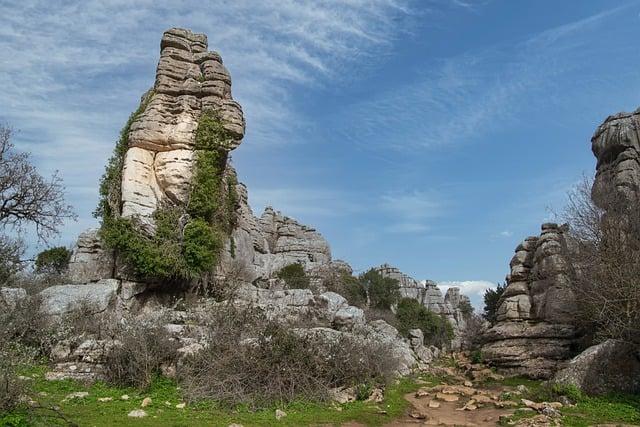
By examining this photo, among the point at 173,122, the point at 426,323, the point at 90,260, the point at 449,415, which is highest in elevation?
the point at 173,122

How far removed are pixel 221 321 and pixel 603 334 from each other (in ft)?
39.9

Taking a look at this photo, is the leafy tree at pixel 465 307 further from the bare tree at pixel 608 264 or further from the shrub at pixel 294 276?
the bare tree at pixel 608 264

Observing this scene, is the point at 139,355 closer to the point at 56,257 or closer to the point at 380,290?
the point at 56,257

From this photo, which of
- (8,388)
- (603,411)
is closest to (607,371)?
(603,411)

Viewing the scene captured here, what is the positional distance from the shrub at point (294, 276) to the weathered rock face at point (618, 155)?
54.0 feet

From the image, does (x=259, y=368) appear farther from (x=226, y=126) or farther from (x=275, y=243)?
(x=275, y=243)

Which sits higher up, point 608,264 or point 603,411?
point 608,264

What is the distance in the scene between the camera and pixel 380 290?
4438 centimetres

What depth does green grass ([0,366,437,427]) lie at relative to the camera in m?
10.4

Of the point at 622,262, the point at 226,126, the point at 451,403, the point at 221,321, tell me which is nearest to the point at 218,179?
the point at 226,126

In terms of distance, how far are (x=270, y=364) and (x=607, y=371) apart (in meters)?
9.39

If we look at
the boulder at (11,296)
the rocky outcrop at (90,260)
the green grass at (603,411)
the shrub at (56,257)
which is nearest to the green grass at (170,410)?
the boulder at (11,296)

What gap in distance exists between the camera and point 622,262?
18.2 meters

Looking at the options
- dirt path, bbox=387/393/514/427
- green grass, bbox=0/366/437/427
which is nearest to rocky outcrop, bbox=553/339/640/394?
dirt path, bbox=387/393/514/427
